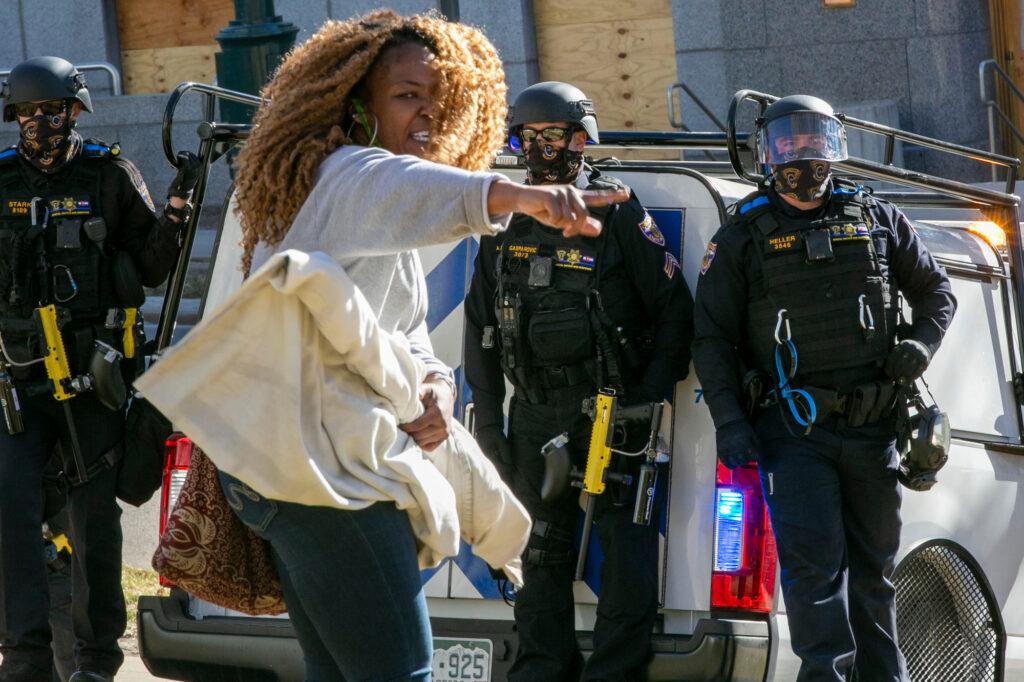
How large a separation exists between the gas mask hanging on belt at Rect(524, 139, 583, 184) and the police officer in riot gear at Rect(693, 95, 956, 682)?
61cm

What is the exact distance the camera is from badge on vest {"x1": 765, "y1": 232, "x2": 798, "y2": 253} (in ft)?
15.1

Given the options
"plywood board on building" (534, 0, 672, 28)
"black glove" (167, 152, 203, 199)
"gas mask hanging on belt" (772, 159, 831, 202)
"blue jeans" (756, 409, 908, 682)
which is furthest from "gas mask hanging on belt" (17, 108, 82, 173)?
"plywood board on building" (534, 0, 672, 28)

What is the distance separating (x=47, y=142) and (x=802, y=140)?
2816 millimetres

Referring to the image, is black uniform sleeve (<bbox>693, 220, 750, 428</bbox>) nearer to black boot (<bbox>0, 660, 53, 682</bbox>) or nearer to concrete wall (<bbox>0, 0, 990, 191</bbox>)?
black boot (<bbox>0, 660, 53, 682</bbox>)

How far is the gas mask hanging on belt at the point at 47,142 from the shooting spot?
562 centimetres

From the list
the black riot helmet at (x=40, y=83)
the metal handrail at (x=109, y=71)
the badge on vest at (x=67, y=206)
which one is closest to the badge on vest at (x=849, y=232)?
the badge on vest at (x=67, y=206)

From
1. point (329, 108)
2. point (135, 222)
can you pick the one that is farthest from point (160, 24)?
point (329, 108)

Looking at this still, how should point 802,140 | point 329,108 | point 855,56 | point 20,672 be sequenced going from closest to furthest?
point 329,108
point 802,140
point 20,672
point 855,56

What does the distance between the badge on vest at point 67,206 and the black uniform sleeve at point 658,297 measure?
2130mm

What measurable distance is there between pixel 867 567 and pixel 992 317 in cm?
119

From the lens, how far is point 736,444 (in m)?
4.23

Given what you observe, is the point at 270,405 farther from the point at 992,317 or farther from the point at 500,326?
the point at 992,317

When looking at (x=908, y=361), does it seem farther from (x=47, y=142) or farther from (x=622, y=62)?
(x=622, y=62)

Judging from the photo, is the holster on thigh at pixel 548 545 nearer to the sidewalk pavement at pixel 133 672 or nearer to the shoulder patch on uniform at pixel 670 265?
the shoulder patch on uniform at pixel 670 265
